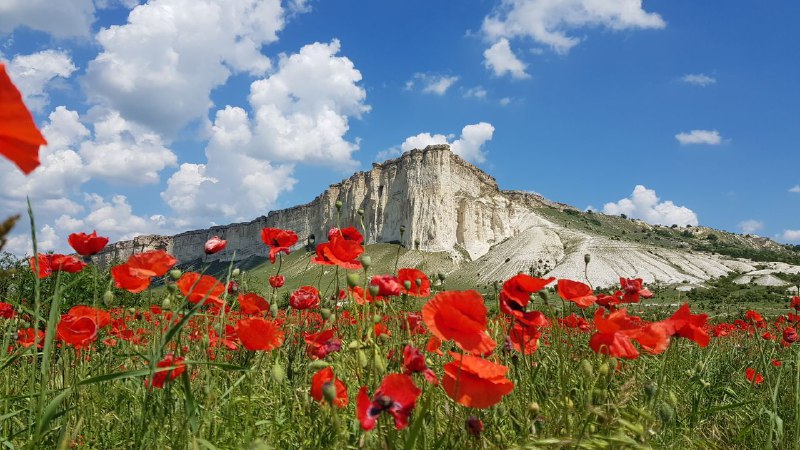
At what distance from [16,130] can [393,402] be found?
43.5 inches

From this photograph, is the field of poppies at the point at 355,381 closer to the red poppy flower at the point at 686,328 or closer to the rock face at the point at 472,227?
the red poppy flower at the point at 686,328

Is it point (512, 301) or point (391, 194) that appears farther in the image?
point (391, 194)

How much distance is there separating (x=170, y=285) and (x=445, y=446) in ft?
4.66

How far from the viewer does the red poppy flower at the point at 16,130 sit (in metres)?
0.55

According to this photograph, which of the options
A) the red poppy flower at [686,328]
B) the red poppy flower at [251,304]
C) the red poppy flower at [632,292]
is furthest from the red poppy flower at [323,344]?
the red poppy flower at [632,292]

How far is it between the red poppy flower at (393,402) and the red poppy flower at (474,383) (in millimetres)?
201

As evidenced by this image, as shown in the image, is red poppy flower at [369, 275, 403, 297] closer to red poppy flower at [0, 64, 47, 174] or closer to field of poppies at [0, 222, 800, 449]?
field of poppies at [0, 222, 800, 449]

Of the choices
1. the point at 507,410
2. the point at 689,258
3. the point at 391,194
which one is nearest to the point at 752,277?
the point at 689,258

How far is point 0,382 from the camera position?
123 inches

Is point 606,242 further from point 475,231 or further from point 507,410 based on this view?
point 507,410

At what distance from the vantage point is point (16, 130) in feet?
1.82

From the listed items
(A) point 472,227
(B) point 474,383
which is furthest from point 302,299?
(A) point 472,227

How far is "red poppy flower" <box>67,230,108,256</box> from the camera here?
2.39 metres

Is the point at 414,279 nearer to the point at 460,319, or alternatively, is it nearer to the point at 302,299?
the point at 302,299
